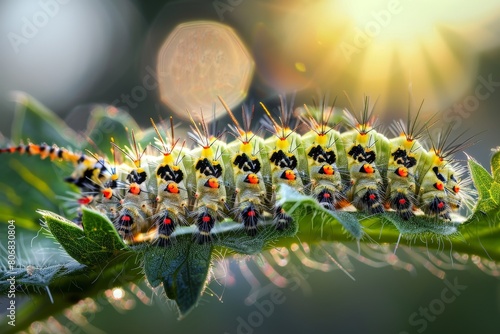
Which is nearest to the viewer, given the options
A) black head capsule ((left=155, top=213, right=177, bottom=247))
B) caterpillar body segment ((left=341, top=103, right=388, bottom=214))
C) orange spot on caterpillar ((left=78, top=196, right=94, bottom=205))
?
black head capsule ((left=155, top=213, right=177, bottom=247))

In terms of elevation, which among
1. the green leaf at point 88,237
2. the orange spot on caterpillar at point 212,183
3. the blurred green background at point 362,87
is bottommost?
the blurred green background at point 362,87

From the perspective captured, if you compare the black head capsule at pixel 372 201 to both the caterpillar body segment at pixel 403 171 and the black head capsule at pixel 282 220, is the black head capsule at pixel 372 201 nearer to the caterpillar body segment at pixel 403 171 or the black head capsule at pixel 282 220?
the caterpillar body segment at pixel 403 171

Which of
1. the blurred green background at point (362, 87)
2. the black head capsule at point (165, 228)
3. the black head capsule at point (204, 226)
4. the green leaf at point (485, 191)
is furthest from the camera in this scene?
the blurred green background at point (362, 87)

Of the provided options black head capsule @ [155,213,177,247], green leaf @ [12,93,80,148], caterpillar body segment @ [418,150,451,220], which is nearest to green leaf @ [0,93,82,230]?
green leaf @ [12,93,80,148]

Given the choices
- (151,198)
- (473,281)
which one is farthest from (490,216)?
(473,281)

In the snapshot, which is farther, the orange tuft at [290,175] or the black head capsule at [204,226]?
the orange tuft at [290,175]

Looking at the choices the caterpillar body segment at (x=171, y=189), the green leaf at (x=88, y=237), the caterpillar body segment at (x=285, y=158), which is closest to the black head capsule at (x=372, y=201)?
the caterpillar body segment at (x=285, y=158)

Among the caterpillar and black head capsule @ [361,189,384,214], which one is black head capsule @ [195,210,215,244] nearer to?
the caterpillar
